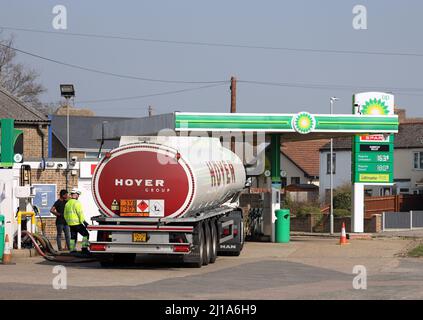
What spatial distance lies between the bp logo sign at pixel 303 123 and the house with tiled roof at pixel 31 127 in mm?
21949

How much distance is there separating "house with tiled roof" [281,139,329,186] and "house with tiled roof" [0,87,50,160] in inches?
1439

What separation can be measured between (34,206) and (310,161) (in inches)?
2367

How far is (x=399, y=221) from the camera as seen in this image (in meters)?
51.6

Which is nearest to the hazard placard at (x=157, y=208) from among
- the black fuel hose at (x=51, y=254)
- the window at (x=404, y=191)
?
the black fuel hose at (x=51, y=254)

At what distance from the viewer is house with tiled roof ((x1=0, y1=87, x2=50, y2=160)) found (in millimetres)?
50156

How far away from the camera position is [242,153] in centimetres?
3300

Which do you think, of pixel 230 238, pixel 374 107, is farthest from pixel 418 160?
pixel 230 238

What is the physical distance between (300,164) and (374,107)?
1866 inches

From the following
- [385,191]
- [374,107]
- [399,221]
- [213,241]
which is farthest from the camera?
[385,191]

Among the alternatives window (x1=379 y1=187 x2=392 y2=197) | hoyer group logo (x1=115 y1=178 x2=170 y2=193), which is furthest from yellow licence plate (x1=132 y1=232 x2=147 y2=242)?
window (x1=379 y1=187 x2=392 y2=197)

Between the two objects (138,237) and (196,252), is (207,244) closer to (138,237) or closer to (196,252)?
(196,252)

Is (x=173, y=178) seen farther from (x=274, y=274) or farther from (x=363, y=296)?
(x=363, y=296)

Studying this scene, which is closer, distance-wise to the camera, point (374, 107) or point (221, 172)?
point (221, 172)

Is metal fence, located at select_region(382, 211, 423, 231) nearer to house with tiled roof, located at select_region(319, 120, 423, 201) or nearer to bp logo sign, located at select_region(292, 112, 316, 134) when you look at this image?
house with tiled roof, located at select_region(319, 120, 423, 201)
